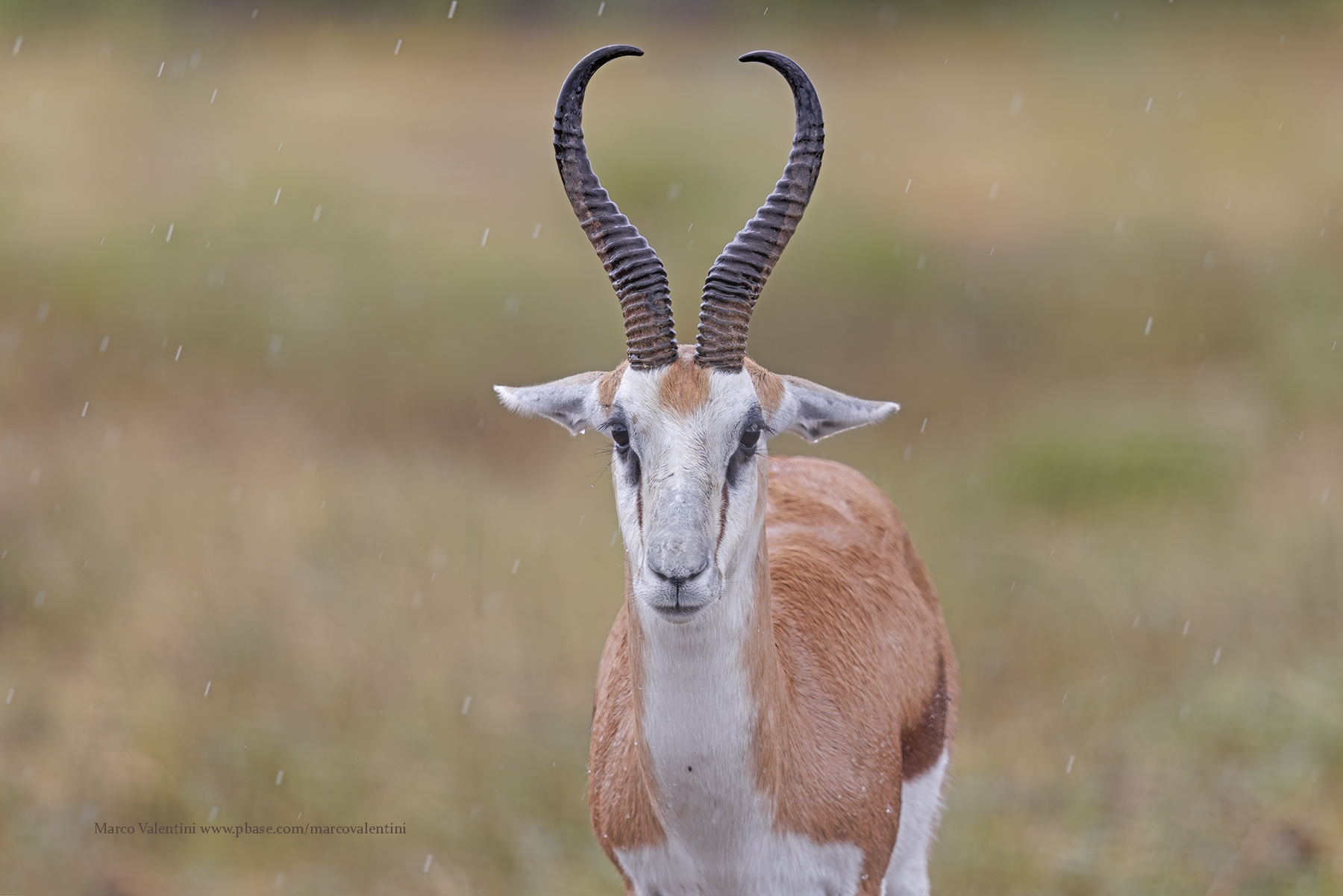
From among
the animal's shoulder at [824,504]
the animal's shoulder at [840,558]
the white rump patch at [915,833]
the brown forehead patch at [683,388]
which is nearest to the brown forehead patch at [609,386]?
the brown forehead patch at [683,388]

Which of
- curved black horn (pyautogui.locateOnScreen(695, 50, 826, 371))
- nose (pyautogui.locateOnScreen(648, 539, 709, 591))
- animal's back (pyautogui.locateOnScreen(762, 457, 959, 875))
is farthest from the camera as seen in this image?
animal's back (pyautogui.locateOnScreen(762, 457, 959, 875))

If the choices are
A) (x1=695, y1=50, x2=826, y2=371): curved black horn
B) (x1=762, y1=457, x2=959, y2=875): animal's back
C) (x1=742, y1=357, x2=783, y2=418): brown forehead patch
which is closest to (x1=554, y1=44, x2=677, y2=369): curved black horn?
(x1=695, y1=50, x2=826, y2=371): curved black horn

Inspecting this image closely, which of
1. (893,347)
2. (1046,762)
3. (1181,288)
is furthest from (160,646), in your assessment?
(1181,288)

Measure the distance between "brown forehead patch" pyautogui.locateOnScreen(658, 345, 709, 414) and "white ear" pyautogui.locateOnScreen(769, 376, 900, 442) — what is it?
413 millimetres

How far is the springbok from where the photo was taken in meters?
3.80

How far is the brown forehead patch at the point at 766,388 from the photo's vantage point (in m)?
4.09

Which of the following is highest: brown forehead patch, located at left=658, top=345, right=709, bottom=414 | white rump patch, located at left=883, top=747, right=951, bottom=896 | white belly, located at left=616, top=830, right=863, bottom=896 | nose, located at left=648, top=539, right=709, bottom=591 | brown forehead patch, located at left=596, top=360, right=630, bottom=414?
brown forehead patch, located at left=658, top=345, right=709, bottom=414

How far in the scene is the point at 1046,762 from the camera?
7785mm

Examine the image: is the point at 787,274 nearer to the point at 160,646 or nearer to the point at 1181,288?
the point at 1181,288

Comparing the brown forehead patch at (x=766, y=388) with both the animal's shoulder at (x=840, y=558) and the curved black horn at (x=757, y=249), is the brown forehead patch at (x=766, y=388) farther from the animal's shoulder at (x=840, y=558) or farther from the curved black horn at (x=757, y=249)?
the animal's shoulder at (x=840, y=558)

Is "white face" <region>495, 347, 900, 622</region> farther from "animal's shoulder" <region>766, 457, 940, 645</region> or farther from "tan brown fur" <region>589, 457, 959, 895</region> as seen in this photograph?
"animal's shoulder" <region>766, 457, 940, 645</region>

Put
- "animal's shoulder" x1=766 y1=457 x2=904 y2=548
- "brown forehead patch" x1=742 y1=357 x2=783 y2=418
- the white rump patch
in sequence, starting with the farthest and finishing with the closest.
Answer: "animal's shoulder" x1=766 y1=457 x2=904 y2=548
the white rump patch
"brown forehead patch" x1=742 y1=357 x2=783 y2=418

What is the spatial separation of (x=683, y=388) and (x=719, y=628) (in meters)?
0.69

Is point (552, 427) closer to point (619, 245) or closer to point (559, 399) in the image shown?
point (559, 399)
